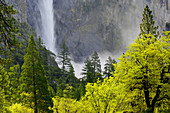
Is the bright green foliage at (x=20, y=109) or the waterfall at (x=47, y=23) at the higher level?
the waterfall at (x=47, y=23)

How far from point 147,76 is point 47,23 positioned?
78.7m

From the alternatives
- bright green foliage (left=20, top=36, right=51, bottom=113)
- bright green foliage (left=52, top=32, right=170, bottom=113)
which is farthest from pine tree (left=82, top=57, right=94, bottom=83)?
bright green foliage (left=52, top=32, right=170, bottom=113)

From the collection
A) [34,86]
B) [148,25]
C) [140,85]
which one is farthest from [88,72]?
[140,85]

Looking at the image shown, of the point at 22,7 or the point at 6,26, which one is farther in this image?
the point at 22,7

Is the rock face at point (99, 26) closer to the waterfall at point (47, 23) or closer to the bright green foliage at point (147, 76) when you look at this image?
the waterfall at point (47, 23)

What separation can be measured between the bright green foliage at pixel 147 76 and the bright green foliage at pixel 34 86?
9887 mm

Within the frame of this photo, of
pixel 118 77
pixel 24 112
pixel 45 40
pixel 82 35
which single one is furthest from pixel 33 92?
pixel 82 35

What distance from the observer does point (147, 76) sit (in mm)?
14133

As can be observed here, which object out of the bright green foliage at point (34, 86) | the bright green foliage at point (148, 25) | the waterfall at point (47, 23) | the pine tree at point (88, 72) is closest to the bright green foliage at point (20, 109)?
the bright green foliage at point (34, 86)

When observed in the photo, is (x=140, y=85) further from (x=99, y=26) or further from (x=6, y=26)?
(x=99, y=26)

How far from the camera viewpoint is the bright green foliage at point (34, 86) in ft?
64.2

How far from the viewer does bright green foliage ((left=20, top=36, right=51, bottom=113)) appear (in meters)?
19.6

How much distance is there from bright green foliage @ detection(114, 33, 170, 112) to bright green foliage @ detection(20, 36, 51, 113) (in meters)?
9.89

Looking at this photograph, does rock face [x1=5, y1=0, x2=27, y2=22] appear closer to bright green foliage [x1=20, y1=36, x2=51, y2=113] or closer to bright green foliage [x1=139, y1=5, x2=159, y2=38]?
bright green foliage [x1=20, y1=36, x2=51, y2=113]
